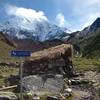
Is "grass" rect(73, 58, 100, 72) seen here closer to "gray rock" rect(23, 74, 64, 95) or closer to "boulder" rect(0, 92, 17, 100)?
"gray rock" rect(23, 74, 64, 95)

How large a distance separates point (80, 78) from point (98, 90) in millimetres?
4312

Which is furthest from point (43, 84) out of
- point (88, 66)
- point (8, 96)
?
point (88, 66)

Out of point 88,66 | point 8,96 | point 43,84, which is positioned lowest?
point 8,96

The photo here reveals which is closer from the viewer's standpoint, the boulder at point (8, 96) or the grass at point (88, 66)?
the boulder at point (8, 96)

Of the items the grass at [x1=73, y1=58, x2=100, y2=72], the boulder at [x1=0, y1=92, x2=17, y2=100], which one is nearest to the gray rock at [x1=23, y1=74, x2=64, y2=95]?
the boulder at [x1=0, y1=92, x2=17, y2=100]

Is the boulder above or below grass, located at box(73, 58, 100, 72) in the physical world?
below

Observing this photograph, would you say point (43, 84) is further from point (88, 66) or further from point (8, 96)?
point (88, 66)

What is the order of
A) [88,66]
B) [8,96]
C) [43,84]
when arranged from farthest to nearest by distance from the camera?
1. [88,66]
2. [43,84]
3. [8,96]

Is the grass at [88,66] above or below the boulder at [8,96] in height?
above

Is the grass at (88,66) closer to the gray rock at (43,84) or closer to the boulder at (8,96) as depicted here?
the gray rock at (43,84)

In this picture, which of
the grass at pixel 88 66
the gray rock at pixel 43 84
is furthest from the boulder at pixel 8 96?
the grass at pixel 88 66

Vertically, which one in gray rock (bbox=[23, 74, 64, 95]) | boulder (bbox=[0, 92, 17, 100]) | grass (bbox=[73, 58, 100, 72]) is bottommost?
boulder (bbox=[0, 92, 17, 100])

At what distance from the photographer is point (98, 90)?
24.3 m

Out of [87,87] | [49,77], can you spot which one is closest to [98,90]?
[87,87]
